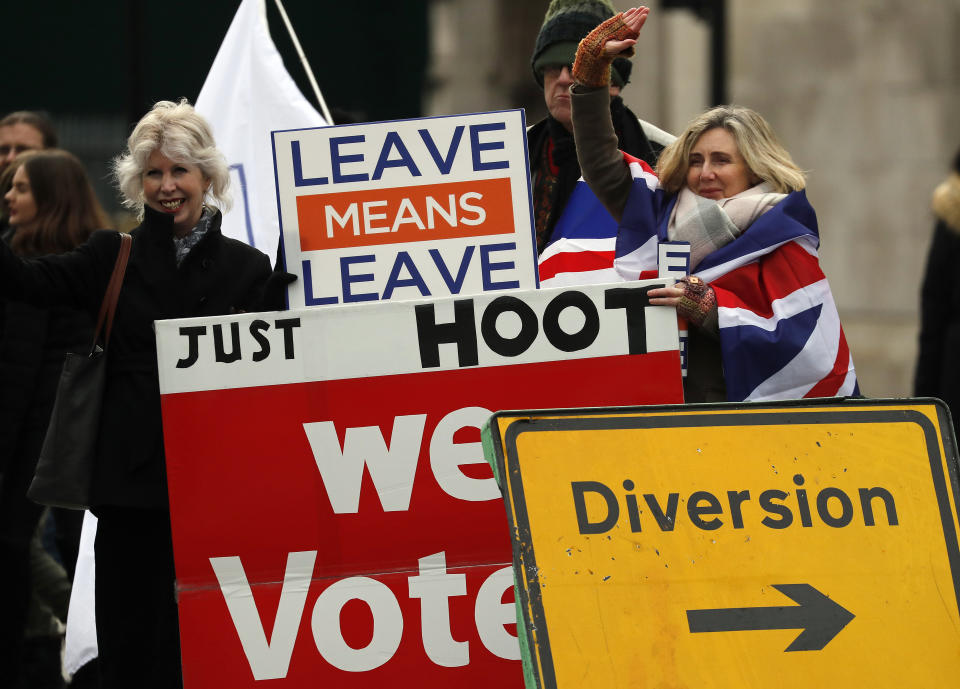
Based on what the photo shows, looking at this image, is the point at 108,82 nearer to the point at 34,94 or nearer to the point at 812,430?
the point at 34,94

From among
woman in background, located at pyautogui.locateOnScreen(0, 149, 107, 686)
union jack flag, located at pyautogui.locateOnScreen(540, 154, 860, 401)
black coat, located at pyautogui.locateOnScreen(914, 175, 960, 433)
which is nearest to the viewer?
union jack flag, located at pyautogui.locateOnScreen(540, 154, 860, 401)

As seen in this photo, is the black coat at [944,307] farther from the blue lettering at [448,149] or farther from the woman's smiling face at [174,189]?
the woman's smiling face at [174,189]

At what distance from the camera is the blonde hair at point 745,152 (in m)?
4.49

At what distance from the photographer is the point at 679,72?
15.0 metres

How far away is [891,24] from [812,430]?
10.1 metres

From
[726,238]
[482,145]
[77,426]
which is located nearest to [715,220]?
[726,238]

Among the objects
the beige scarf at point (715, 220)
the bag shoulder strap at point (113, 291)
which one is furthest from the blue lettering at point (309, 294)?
the beige scarf at point (715, 220)

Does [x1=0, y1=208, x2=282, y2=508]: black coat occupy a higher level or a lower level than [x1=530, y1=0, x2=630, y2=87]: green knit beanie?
lower

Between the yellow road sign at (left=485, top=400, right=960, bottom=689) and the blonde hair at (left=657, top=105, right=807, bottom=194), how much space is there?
1084 millimetres

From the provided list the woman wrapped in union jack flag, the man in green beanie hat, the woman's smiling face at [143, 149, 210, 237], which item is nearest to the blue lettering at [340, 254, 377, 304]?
the woman's smiling face at [143, 149, 210, 237]

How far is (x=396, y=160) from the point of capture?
4.38 metres

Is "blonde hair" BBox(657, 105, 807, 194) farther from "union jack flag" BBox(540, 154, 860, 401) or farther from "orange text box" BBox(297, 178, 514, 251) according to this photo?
"orange text box" BBox(297, 178, 514, 251)

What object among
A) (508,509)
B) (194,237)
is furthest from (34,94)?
(508,509)

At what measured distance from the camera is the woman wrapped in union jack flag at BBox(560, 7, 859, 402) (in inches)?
167
